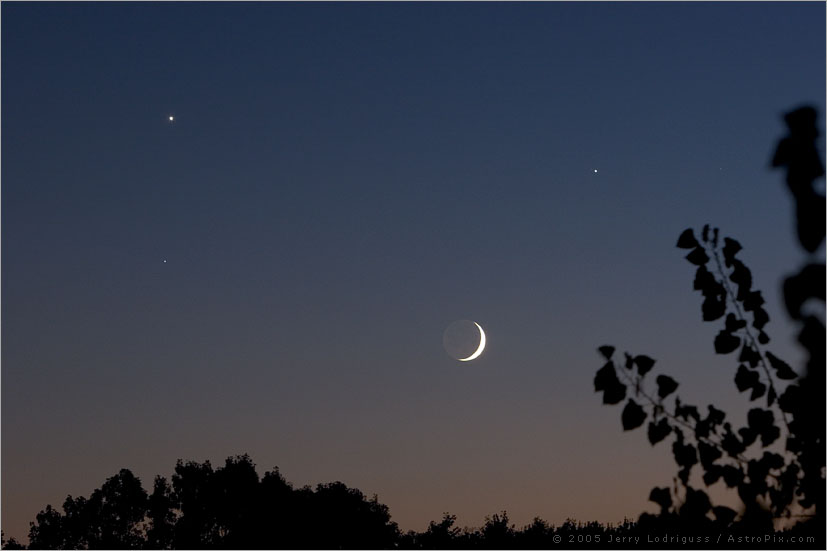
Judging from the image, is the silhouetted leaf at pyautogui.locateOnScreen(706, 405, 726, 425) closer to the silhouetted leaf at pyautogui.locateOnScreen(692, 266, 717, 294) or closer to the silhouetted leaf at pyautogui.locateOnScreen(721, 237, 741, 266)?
the silhouetted leaf at pyautogui.locateOnScreen(692, 266, 717, 294)

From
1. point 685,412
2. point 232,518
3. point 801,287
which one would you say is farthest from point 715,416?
point 232,518

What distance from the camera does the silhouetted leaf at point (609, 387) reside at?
5.46 meters

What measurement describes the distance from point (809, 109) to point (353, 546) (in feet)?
371

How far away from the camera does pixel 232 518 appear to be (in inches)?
4601

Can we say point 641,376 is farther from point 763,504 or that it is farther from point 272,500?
point 272,500

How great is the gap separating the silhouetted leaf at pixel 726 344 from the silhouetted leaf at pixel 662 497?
918 millimetres

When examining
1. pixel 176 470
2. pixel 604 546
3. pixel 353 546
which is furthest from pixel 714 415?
pixel 176 470

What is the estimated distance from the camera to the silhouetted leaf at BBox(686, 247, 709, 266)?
5.86 meters

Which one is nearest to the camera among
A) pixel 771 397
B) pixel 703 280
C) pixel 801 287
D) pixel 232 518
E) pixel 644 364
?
pixel 801 287

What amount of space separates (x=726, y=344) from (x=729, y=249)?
69 centimetres

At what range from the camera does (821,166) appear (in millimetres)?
4180

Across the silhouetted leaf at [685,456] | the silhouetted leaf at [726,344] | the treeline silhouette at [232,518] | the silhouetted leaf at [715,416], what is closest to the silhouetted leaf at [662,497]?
the silhouetted leaf at [685,456]

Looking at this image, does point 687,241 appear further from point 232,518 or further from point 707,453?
point 232,518

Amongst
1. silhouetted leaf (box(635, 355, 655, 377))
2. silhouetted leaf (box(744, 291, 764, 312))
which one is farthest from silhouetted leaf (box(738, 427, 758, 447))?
silhouetted leaf (box(744, 291, 764, 312))
